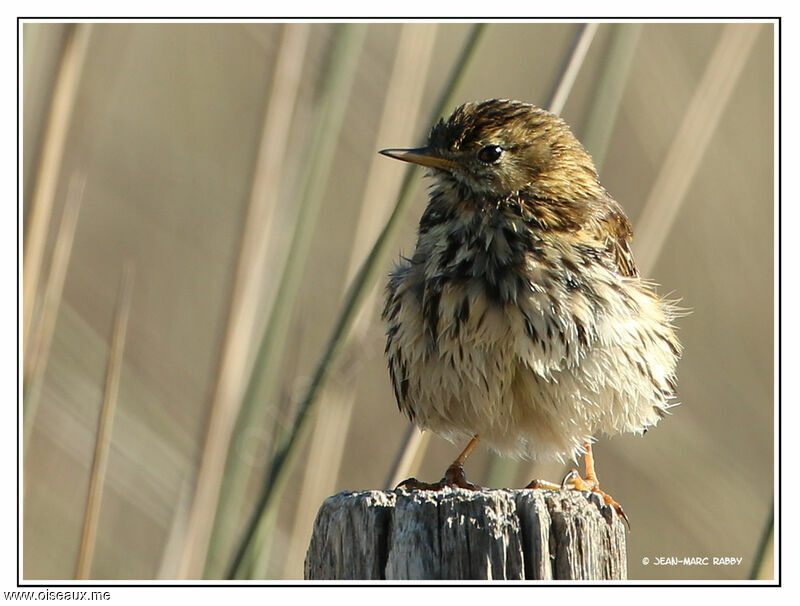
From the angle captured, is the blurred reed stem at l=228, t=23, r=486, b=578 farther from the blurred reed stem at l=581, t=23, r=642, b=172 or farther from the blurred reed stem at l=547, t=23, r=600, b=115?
the blurred reed stem at l=581, t=23, r=642, b=172

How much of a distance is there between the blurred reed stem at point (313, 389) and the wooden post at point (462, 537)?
482mm

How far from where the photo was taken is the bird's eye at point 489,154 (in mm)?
3873

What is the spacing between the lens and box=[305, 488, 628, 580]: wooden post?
2.67 metres

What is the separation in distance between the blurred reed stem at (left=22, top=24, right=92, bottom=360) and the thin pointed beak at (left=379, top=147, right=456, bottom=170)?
3.41 ft

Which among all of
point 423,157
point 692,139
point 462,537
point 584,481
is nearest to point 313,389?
point 462,537

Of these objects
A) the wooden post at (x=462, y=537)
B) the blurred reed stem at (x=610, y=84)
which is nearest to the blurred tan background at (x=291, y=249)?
the blurred reed stem at (x=610, y=84)

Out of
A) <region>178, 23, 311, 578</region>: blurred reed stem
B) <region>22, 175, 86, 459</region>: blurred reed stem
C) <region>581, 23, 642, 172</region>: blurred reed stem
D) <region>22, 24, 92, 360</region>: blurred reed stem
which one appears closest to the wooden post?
<region>178, 23, 311, 578</region>: blurred reed stem

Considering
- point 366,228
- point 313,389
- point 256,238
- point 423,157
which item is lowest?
point 313,389

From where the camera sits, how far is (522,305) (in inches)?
143

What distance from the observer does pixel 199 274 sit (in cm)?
493

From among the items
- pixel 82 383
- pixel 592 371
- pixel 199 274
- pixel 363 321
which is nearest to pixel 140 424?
pixel 82 383

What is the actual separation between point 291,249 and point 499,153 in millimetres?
855

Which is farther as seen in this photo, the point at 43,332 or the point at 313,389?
the point at 43,332

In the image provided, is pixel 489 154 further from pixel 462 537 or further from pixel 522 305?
pixel 462 537
